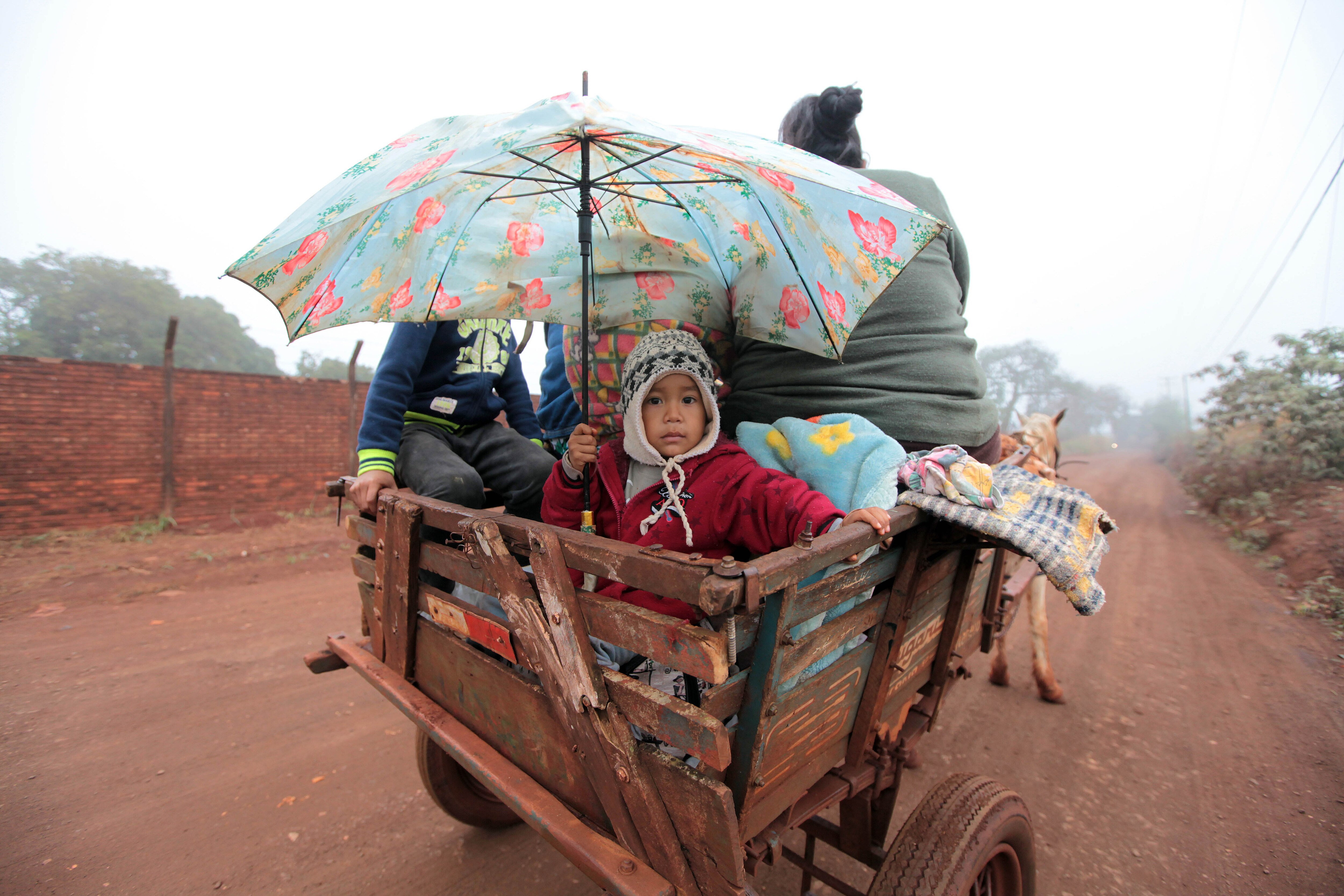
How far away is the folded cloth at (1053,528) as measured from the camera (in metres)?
1.58

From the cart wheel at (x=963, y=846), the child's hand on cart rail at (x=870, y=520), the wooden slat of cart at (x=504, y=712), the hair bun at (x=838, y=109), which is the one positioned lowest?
the cart wheel at (x=963, y=846)

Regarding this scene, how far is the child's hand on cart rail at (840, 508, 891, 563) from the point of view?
1.43 metres

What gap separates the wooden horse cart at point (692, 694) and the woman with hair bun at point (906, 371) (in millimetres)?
448

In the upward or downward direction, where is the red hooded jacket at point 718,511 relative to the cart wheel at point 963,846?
upward

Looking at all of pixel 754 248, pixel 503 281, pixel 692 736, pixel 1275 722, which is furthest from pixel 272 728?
pixel 1275 722

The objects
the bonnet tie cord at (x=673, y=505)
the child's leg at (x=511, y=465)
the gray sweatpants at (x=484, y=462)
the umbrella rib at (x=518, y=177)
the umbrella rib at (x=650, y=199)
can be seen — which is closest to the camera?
the umbrella rib at (x=518, y=177)

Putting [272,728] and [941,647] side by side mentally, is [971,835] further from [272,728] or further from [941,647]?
[272,728]

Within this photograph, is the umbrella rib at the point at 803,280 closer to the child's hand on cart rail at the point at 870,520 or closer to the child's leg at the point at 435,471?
the child's hand on cart rail at the point at 870,520

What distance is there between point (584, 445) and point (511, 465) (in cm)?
92

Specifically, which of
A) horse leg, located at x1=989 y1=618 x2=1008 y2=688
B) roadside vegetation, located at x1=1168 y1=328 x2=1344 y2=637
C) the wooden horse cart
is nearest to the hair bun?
the wooden horse cart

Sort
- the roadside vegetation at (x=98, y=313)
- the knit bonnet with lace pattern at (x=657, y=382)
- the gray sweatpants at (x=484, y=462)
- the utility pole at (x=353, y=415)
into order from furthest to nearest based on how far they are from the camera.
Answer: the roadside vegetation at (x=98, y=313), the utility pole at (x=353, y=415), the gray sweatpants at (x=484, y=462), the knit bonnet with lace pattern at (x=657, y=382)

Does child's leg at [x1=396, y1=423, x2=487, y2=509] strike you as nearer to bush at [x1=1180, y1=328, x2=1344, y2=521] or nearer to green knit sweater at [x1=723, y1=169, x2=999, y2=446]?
green knit sweater at [x1=723, y1=169, x2=999, y2=446]

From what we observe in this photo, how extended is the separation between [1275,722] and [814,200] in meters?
4.59

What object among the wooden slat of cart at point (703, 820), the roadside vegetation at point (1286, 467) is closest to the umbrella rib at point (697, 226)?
the wooden slat of cart at point (703, 820)
